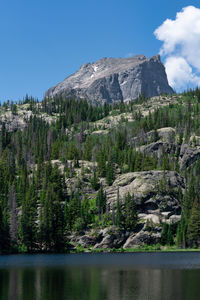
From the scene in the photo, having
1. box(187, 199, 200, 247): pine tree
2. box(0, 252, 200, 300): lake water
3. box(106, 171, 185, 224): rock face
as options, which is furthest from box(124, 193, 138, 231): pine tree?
box(0, 252, 200, 300): lake water

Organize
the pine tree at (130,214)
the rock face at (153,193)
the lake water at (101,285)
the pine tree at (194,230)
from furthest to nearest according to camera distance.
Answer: the rock face at (153,193) → the pine tree at (130,214) → the pine tree at (194,230) → the lake water at (101,285)

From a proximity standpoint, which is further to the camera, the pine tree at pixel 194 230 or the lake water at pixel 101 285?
the pine tree at pixel 194 230

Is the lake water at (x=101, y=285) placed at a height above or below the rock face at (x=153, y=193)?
below

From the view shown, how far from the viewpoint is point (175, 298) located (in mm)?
43375

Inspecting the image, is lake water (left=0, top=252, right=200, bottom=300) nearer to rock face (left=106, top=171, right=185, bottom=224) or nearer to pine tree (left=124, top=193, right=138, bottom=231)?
pine tree (left=124, top=193, right=138, bottom=231)

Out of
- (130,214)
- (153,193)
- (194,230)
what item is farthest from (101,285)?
(153,193)

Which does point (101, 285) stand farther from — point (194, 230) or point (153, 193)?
point (153, 193)

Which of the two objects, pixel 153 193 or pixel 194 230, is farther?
pixel 153 193

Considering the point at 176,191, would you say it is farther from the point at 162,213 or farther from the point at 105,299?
the point at 105,299

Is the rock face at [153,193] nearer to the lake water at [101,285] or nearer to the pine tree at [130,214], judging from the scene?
the pine tree at [130,214]

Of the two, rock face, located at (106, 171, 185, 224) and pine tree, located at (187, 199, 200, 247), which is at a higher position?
rock face, located at (106, 171, 185, 224)

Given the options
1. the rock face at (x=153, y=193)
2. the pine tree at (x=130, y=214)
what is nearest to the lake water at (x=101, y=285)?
the pine tree at (x=130, y=214)

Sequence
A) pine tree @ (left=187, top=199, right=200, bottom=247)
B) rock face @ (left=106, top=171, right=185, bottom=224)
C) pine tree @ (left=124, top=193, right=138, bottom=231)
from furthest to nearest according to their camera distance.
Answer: rock face @ (left=106, top=171, right=185, bottom=224) → pine tree @ (left=124, top=193, right=138, bottom=231) → pine tree @ (left=187, top=199, right=200, bottom=247)

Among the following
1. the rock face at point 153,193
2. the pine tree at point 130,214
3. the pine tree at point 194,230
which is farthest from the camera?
the rock face at point 153,193
